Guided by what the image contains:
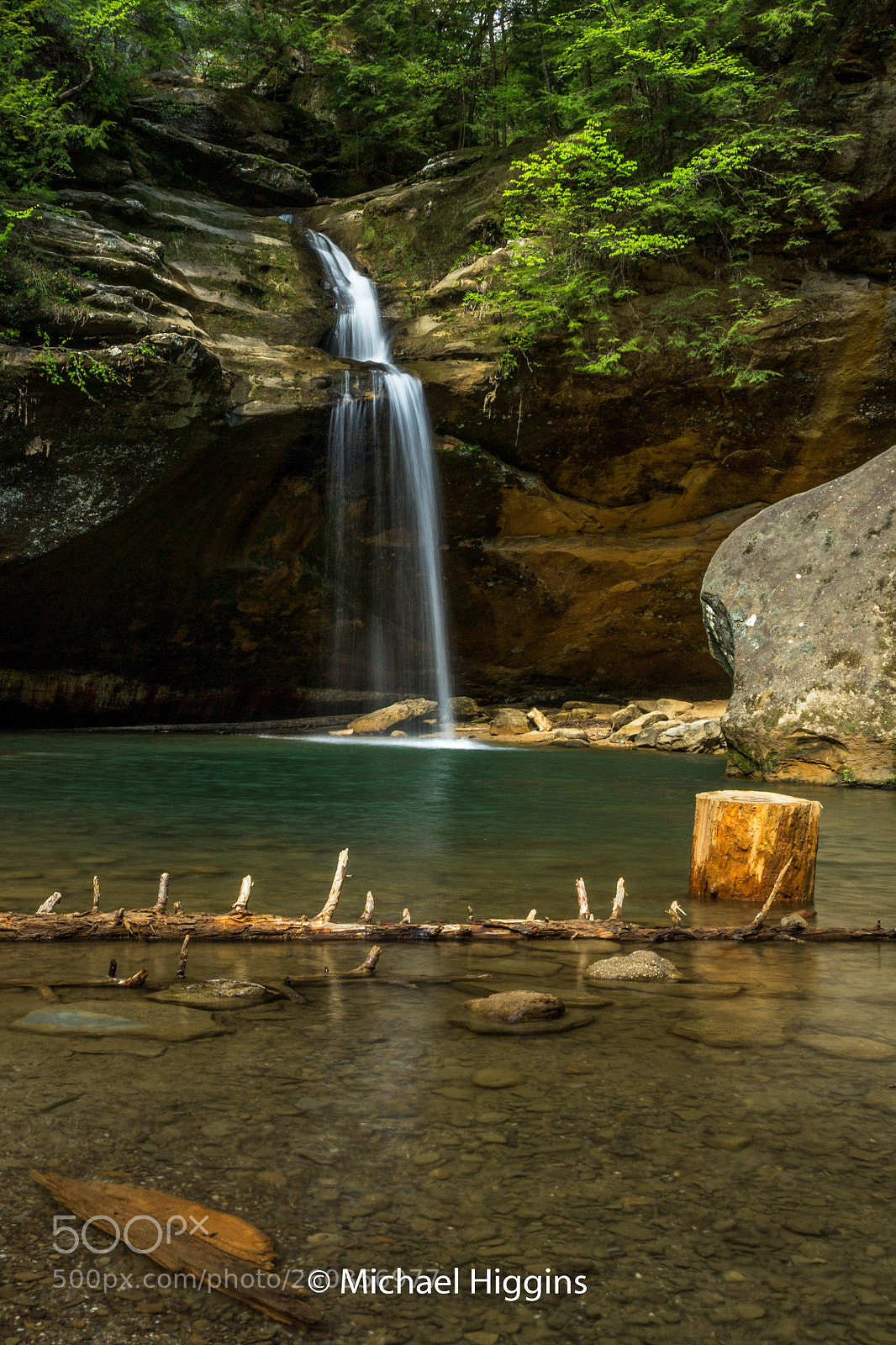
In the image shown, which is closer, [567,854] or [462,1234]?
[462,1234]

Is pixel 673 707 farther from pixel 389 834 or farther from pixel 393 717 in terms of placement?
pixel 389 834

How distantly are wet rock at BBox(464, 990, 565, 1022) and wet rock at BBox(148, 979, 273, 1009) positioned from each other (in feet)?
2.39

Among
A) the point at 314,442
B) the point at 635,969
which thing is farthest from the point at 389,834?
the point at 314,442

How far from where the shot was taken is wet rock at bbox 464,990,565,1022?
287 cm

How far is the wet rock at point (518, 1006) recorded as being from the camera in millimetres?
2867

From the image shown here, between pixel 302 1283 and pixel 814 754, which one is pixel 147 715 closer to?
pixel 814 754

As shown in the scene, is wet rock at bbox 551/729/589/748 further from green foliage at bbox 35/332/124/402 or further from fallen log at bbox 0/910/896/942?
fallen log at bbox 0/910/896/942

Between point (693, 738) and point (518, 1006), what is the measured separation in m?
12.3

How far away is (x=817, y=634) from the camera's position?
1088 centimetres

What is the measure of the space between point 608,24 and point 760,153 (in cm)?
381

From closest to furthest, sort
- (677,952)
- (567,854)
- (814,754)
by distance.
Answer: (677,952) → (567,854) → (814,754)

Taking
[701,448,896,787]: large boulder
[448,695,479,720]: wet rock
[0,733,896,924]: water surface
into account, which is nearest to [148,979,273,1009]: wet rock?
[0,733,896,924]: water surface

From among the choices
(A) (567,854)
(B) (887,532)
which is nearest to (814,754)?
(B) (887,532)

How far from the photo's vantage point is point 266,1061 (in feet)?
8.12
